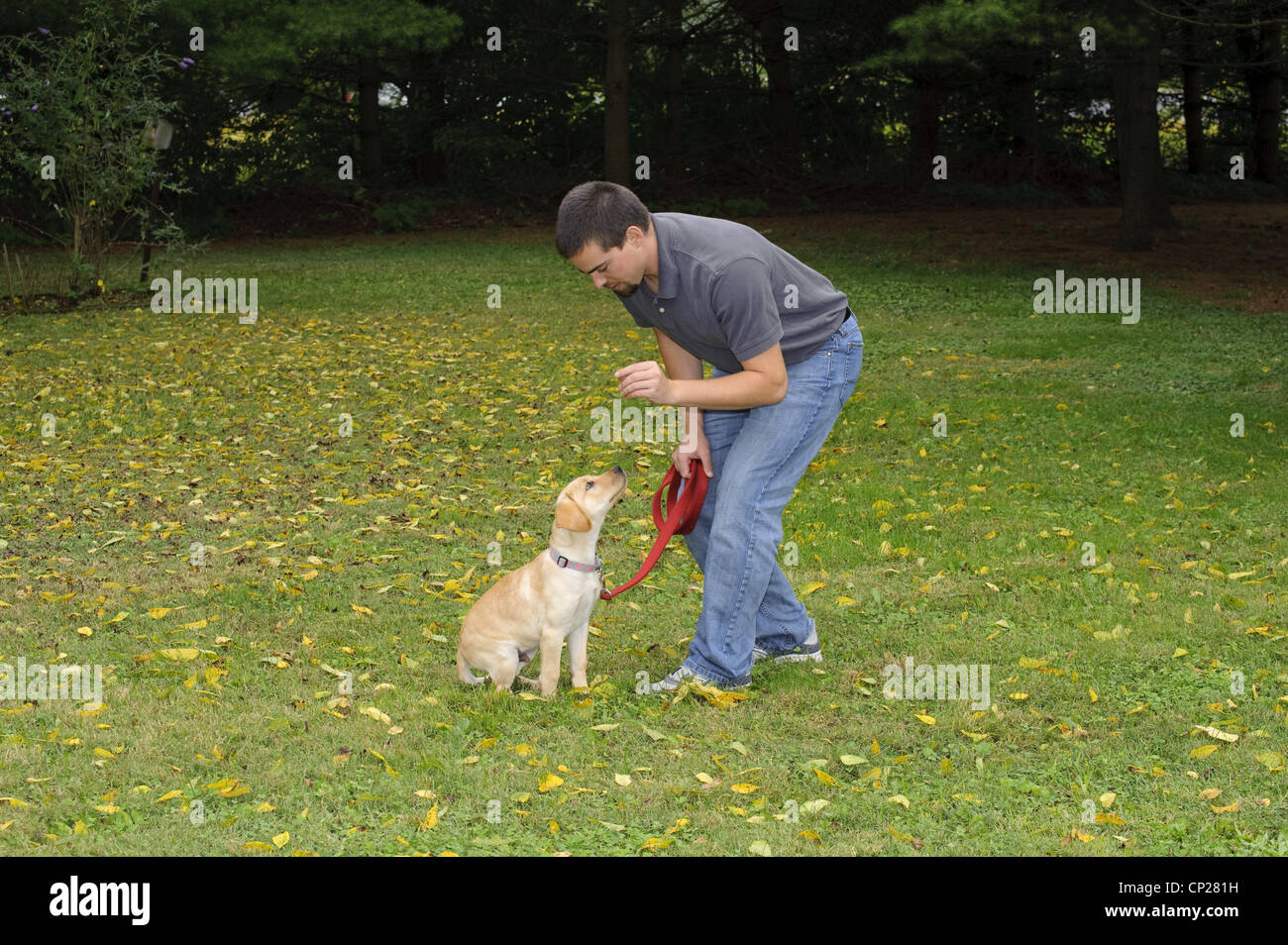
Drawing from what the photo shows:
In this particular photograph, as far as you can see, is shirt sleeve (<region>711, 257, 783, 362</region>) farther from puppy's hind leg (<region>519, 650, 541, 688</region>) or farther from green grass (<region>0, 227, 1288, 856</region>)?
puppy's hind leg (<region>519, 650, 541, 688</region>)

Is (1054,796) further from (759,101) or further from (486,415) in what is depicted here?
(759,101)

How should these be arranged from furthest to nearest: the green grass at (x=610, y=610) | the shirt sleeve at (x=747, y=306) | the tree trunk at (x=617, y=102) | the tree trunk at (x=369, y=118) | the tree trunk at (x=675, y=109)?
the tree trunk at (x=675, y=109), the tree trunk at (x=369, y=118), the tree trunk at (x=617, y=102), the shirt sleeve at (x=747, y=306), the green grass at (x=610, y=610)

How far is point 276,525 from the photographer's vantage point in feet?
25.7

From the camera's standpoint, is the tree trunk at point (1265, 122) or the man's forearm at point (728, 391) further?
the tree trunk at point (1265, 122)

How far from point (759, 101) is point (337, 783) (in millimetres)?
26480

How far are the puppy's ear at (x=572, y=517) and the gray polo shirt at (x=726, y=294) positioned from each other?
2.50ft

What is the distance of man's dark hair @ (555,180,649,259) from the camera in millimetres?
4344

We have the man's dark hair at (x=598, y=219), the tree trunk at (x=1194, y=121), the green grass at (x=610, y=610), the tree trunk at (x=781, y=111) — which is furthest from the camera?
→ the tree trunk at (x=1194, y=121)

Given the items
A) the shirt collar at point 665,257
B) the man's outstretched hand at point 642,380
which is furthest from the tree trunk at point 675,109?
the man's outstretched hand at point 642,380

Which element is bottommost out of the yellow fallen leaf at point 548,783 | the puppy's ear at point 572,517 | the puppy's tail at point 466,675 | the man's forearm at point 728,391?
the yellow fallen leaf at point 548,783

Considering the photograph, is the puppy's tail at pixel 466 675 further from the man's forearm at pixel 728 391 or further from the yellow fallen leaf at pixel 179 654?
the man's forearm at pixel 728 391

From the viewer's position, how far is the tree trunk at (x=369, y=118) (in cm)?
2595

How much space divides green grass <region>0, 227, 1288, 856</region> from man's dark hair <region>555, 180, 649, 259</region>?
181 cm

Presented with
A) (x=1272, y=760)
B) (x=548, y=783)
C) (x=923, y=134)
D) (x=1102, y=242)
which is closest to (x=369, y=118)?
(x=923, y=134)
